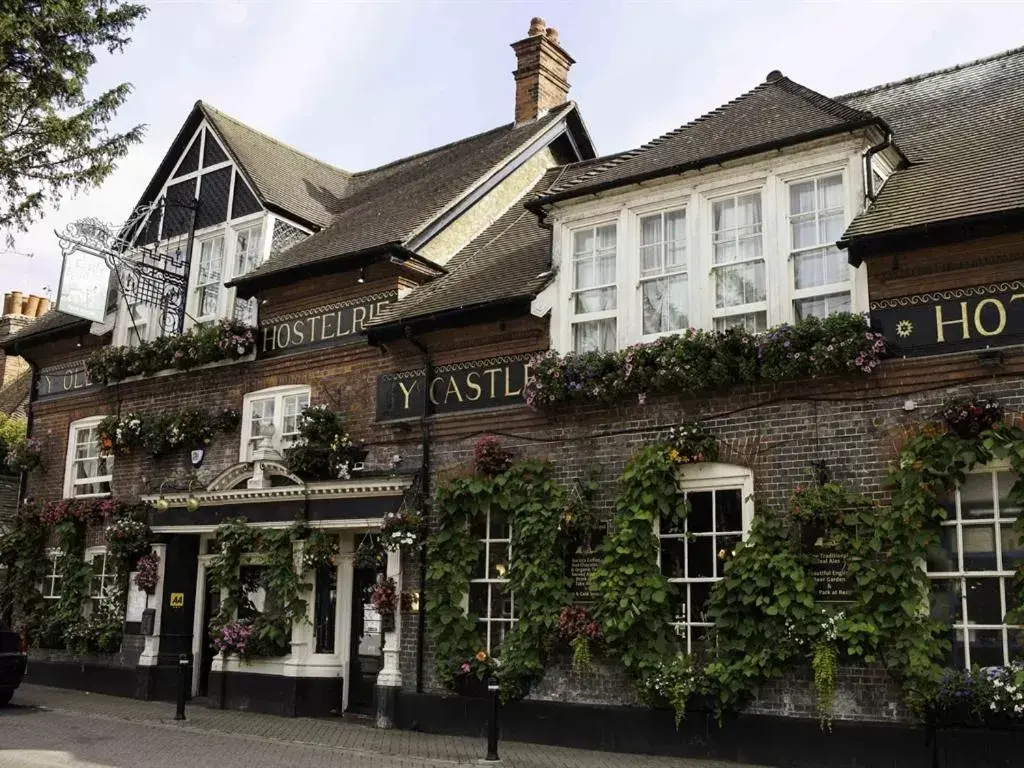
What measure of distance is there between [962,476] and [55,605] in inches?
617

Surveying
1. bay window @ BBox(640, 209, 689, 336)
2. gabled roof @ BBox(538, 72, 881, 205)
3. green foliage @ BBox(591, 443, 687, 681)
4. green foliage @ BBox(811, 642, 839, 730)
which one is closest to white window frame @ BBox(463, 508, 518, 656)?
green foliage @ BBox(591, 443, 687, 681)

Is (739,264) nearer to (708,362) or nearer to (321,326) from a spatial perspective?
(708,362)

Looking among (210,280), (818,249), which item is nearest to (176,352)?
(210,280)

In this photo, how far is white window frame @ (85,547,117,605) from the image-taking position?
1781 cm

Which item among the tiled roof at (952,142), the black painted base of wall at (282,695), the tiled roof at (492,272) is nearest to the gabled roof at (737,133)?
the tiled roof at (952,142)

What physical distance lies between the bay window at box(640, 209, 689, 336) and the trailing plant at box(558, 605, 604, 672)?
3488mm

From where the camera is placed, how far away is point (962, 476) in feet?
33.0

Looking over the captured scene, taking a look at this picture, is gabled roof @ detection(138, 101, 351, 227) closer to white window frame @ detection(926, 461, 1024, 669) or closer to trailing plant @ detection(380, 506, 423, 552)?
trailing plant @ detection(380, 506, 423, 552)

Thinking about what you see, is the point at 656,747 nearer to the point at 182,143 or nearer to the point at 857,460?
the point at 857,460

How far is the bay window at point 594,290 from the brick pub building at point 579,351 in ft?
0.12

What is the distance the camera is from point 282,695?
14.6 metres

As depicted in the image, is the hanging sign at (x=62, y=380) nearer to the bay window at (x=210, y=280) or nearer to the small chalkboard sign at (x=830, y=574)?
the bay window at (x=210, y=280)

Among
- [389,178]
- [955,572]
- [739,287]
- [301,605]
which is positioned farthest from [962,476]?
[389,178]

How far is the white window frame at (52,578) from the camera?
62.1ft
